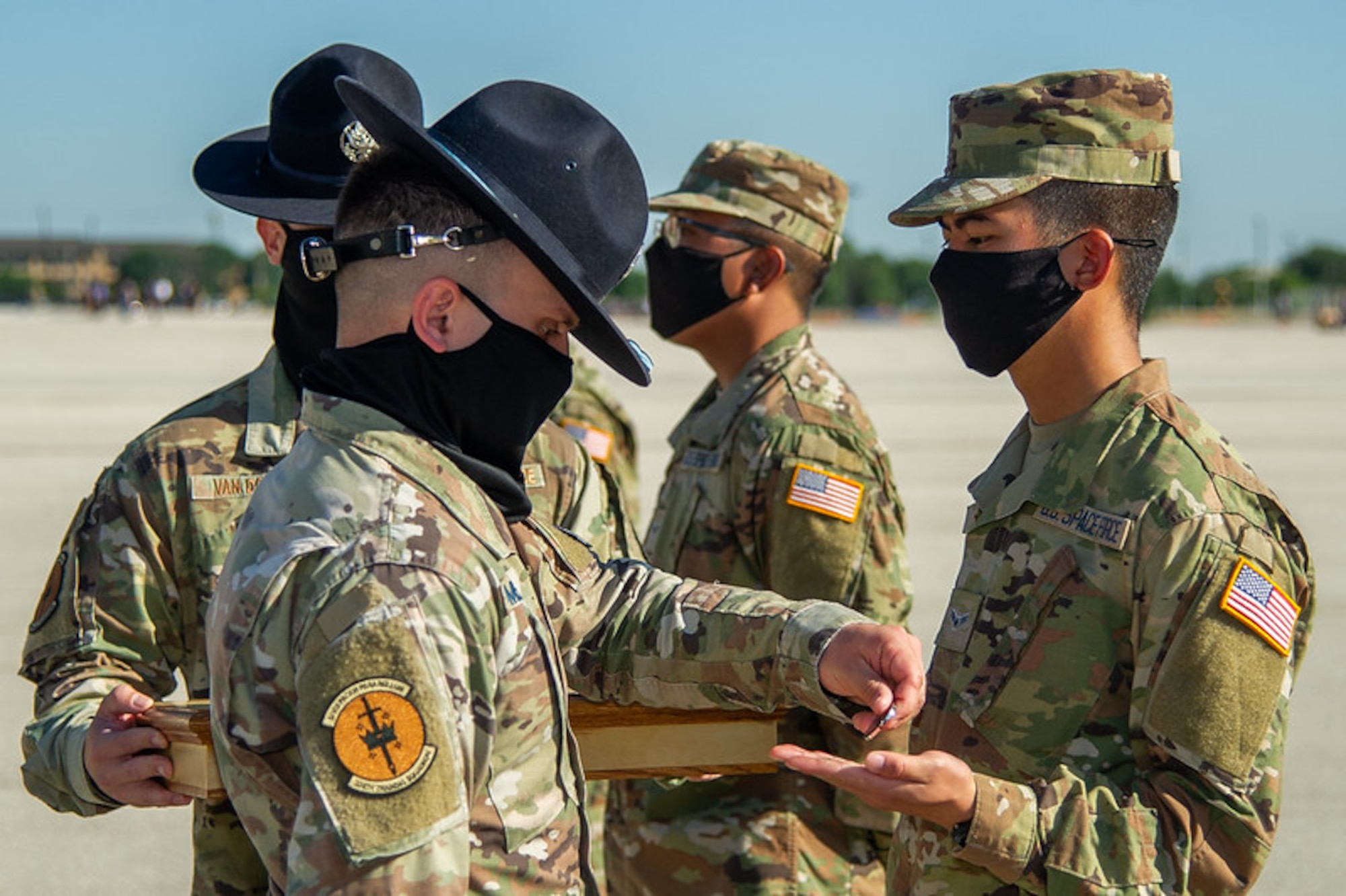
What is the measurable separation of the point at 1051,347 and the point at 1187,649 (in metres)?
0.64

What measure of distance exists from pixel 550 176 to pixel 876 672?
750mm

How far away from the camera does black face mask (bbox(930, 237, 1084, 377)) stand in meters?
2.73

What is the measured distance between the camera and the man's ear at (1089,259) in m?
2.71

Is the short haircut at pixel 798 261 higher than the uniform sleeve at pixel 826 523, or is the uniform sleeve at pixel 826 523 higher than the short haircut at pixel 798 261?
the short haircut at pixel 798 261

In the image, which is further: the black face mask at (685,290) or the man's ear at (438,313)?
the black face mask at (685,290)

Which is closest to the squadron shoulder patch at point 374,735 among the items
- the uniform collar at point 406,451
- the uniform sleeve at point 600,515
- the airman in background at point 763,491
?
the uniform collar at point 406,451

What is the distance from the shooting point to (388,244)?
6.29 feet

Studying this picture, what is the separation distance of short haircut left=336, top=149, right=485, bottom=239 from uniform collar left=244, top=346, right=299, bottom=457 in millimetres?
969

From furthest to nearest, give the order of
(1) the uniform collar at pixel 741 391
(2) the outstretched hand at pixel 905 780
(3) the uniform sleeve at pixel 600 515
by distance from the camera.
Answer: (1) the uniform collar at pixel 741 391 → (3) the uniform sleeve at pixel 600 515 → (2) the outstretched hand at pixel 905 780

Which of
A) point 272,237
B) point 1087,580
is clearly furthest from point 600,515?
point 1087,580

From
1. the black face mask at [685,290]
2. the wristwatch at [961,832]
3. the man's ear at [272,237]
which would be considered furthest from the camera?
the black face mask at [685,290]

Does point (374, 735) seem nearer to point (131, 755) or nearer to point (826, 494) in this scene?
point (131, 755)

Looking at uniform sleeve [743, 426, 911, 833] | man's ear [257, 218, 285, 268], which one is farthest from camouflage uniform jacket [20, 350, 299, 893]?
uniform sleeve [743, 426, 911, 833]

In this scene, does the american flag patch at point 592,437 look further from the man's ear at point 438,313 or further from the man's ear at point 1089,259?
the man's ear at point 438,313
